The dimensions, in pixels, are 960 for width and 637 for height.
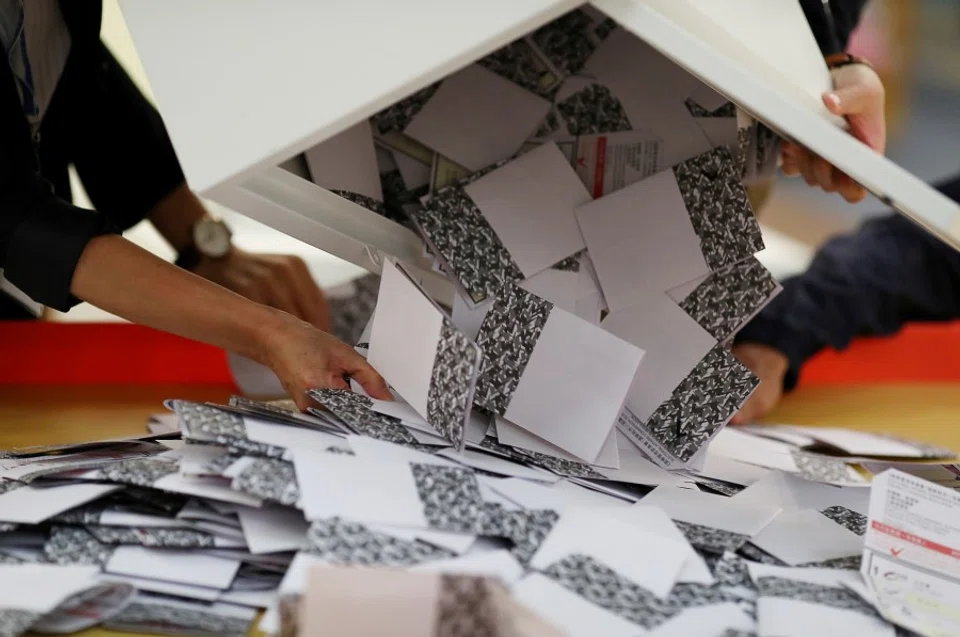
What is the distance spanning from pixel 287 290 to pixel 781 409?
89 centimetres

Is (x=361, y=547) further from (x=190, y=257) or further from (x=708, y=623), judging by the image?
(x=190, y=257)

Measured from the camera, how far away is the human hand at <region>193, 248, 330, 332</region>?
160cm

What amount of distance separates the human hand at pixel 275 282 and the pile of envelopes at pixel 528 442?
388 millimetres

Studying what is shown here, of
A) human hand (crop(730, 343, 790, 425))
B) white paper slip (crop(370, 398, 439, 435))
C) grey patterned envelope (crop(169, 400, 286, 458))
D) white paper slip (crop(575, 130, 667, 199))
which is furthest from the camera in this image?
human hand (crop(730, 343, 790, 425))

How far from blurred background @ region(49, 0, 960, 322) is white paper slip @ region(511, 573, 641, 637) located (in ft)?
7.57

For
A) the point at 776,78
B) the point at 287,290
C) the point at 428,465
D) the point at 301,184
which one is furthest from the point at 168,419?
the point at 776,78

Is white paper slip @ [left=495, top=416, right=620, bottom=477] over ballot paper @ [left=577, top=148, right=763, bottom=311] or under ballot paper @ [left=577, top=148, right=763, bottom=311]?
under

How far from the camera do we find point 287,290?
162 centimetres

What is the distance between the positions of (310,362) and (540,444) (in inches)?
10.0

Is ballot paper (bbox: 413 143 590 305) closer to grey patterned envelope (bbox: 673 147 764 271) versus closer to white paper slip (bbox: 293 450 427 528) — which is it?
grey patterned envelope (bbox: 673 147 764 271)

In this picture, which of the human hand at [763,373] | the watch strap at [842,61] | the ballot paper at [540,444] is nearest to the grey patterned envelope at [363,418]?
the ballot paper at [540,444]

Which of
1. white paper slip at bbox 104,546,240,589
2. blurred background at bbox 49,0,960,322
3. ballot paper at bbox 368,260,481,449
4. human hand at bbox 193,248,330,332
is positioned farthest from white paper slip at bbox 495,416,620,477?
blurred background at bbox 49,0,960,322

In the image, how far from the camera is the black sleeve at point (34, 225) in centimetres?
106

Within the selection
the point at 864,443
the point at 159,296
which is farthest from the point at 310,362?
the point at 864,443
